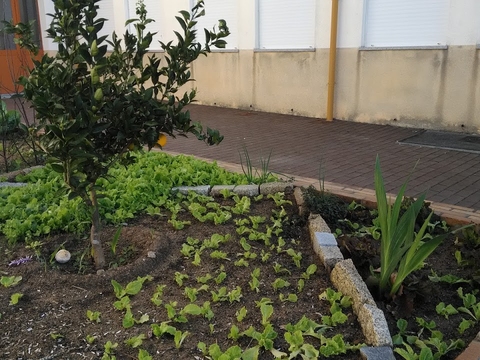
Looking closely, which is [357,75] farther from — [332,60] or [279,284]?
[279,284]

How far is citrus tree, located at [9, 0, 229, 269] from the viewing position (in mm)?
2621

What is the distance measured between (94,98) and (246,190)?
7.38 ft

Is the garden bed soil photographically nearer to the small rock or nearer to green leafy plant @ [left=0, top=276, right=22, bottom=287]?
the small rock

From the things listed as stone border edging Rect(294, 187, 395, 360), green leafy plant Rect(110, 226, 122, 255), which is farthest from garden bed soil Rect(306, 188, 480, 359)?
green leafy plant Rect(110, 226, 122, 255)

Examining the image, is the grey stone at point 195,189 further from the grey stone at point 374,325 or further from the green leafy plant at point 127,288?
the grey stone at point 374,325

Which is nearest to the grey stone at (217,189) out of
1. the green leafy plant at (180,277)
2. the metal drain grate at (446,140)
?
the green leafy plant at (180,277)

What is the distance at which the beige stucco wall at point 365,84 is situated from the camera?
8133 millimetres

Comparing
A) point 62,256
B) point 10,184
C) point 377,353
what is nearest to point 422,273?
point 377,353

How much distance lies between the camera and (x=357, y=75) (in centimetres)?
925

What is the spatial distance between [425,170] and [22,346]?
487 centimetres

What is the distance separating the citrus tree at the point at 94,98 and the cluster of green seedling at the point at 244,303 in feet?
2.11

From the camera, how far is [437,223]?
159 inches

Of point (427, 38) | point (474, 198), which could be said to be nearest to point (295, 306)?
point (474, 198)

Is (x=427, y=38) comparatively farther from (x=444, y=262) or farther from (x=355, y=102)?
(x=444, y=262)
